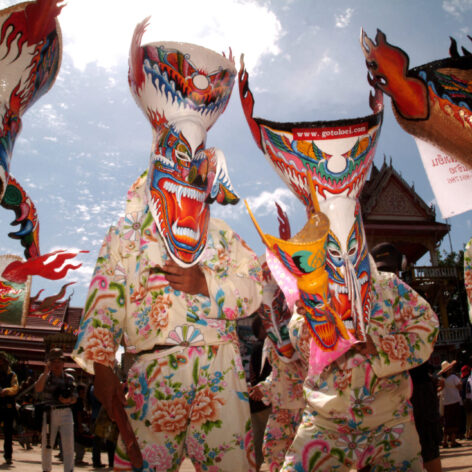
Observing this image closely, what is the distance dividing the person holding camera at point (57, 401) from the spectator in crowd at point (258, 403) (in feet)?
6.89

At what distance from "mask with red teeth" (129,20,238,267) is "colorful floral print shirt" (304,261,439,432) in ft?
2.74

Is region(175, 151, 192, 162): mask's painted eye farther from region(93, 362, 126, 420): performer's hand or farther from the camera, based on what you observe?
the camera

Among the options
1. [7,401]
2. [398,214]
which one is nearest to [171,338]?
[7,401]

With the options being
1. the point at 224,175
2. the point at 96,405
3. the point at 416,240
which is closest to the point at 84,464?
the point at 96,405

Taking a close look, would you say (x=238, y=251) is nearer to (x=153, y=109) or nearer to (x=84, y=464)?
(x=153, y=109)

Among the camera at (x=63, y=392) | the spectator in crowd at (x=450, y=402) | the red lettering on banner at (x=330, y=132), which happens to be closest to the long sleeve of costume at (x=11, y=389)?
the camera at (x=63, y=392)

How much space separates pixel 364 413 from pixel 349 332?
0.37m

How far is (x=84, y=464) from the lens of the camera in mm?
7082

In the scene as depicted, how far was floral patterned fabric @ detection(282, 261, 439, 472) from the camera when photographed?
6.92 feet

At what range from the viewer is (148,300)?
204 centimetres

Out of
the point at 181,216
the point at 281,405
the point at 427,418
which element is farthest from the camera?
the point at 281,405

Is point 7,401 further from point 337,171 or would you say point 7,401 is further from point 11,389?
point 337,171

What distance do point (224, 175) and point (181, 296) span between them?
592 mm

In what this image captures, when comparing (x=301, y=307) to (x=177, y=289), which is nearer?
(x=177, y=289)
